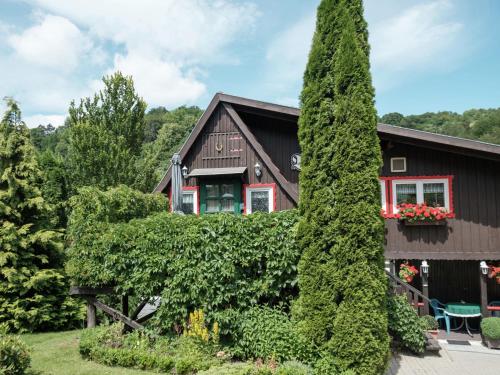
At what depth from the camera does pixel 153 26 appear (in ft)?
34.1

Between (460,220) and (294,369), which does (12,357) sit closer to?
(294,369)

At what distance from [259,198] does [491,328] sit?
7207 millimetres

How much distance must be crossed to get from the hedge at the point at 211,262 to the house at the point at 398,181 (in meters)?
4.50

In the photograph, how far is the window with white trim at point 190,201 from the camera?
42.5 feet

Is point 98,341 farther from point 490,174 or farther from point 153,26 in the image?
point 490,174

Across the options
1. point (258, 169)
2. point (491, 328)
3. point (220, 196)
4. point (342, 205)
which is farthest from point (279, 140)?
point (491, 328)

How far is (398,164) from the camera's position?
1212cm

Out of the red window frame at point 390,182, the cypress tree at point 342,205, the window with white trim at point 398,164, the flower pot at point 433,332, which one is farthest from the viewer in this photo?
the window with white trim at point 398,164

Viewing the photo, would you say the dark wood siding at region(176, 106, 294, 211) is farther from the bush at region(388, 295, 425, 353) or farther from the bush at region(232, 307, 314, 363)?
the bush at region(232, 307, 314, 363)

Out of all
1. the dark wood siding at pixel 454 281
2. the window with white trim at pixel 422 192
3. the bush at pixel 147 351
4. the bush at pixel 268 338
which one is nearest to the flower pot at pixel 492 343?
the dark wood siding at pixel 454 281

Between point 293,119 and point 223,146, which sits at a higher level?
point 293,119

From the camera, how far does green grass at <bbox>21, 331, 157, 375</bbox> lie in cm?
681

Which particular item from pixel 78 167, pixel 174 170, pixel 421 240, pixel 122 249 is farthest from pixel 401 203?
pixel 78 167

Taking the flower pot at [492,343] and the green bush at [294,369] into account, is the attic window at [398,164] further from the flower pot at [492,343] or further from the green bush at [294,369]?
the green bush at [294,369]
